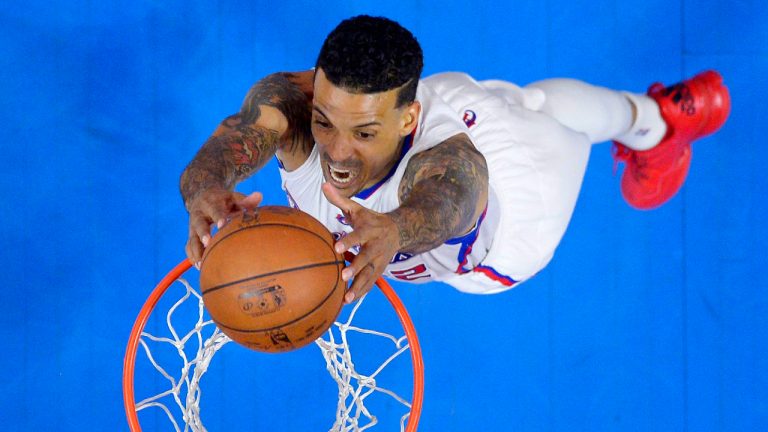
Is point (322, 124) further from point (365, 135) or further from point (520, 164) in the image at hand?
point (520, 164)

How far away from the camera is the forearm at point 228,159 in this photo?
4.31 feet

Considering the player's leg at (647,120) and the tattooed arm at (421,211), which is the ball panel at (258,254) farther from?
the player's leg at (647,120)

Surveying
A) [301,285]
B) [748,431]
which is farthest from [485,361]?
[301,285]

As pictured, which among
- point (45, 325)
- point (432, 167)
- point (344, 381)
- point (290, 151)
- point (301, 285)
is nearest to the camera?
point (301, 285)

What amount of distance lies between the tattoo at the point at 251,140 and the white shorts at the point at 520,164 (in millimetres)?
403

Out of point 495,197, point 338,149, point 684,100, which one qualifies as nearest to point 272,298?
point 338,149

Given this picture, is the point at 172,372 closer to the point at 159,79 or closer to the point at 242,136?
the point at 159,79

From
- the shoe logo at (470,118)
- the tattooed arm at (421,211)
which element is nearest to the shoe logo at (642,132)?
the shoe logo at (470,118)

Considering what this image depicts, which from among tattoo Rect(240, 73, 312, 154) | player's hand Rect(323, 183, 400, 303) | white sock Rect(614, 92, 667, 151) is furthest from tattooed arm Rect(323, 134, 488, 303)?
white sock Rect(614, 92, 667, 151)

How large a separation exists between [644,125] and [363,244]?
1.49 m

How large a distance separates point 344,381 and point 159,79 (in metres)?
1.39

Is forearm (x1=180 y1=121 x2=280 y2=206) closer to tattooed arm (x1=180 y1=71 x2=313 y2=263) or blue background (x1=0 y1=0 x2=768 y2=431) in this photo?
tattooed arm (x1=180 y1=71 x2=313 y2=263)

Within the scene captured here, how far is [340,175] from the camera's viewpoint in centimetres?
151

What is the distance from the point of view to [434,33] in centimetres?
281
